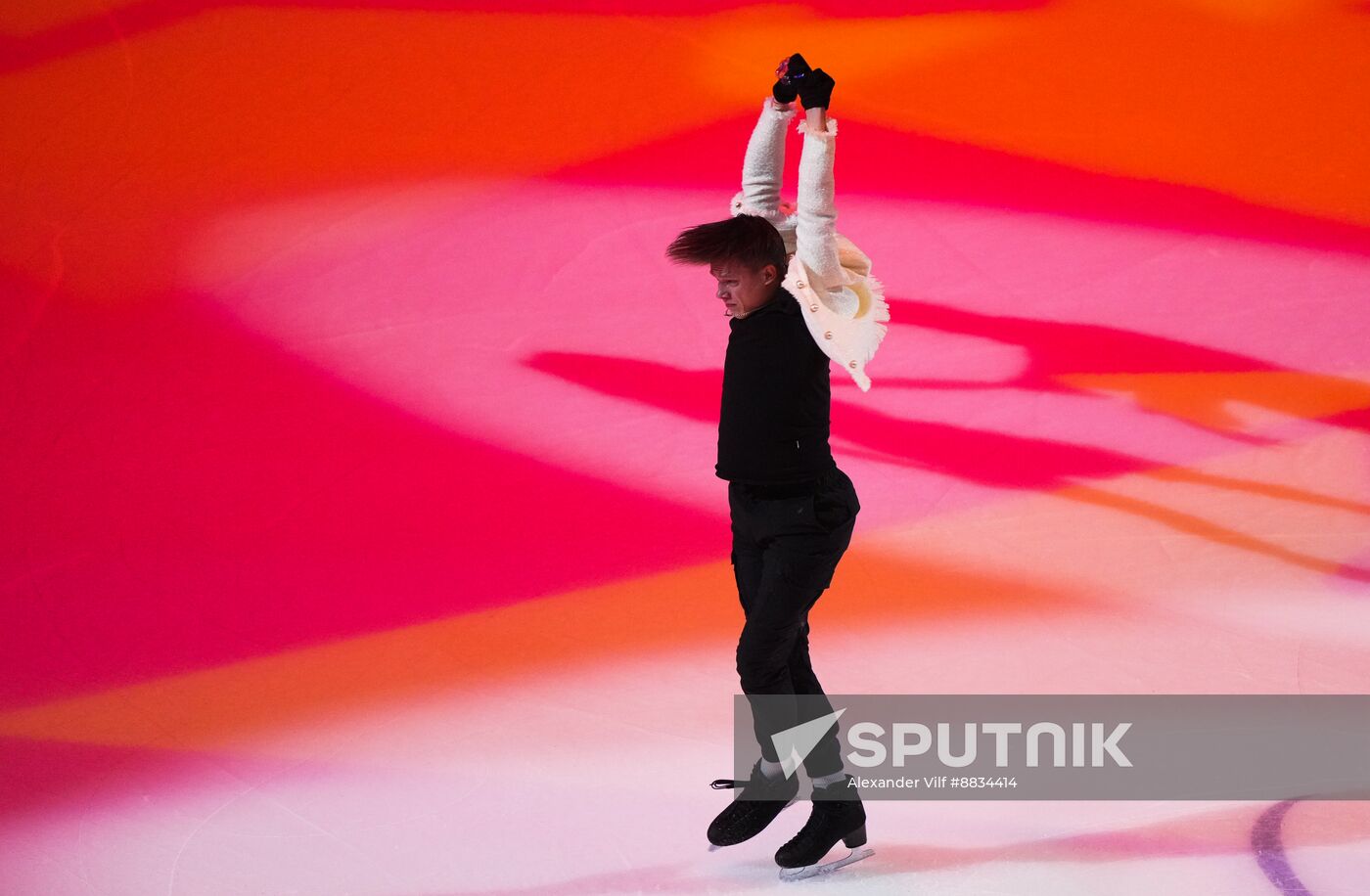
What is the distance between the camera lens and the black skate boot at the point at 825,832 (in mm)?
2393

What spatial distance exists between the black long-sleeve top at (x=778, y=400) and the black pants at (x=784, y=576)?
0.16 ft

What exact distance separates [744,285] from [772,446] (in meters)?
0.26

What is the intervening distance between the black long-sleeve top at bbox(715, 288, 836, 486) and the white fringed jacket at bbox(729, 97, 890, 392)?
55mm

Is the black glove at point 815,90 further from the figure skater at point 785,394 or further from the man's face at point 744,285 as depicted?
the man's face at point 744,285

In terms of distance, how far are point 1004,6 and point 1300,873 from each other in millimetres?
3052

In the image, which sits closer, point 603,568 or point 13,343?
point 603,568

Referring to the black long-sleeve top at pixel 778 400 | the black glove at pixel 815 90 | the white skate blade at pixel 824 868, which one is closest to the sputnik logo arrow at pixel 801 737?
the white skate blade at pixel 824 868

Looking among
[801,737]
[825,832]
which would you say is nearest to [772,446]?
[801,737]

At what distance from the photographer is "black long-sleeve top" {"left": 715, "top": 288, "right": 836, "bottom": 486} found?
2.29 metres

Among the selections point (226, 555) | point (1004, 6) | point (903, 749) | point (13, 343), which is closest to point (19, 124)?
point (13, 343)

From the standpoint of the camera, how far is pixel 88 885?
2455 millimetres

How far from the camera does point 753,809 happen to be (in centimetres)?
251

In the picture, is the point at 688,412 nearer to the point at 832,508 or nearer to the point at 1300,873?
the point at 832,508
